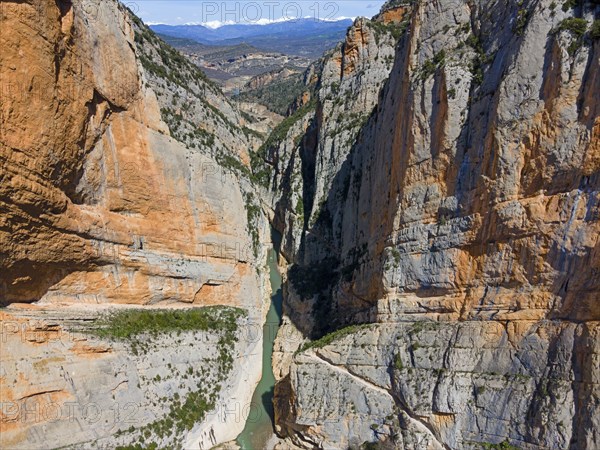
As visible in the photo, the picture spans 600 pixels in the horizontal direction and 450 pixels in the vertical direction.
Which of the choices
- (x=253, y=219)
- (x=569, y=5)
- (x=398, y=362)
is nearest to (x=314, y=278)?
(x=253, y=219)

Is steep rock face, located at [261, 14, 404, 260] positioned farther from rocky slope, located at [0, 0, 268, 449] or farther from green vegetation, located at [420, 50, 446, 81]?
green vegetation, located at [420, 50, 446, 81]

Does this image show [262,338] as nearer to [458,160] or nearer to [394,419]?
[394,419]

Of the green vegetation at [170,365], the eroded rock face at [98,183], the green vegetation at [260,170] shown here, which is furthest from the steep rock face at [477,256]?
the green vegetation at [260,170]

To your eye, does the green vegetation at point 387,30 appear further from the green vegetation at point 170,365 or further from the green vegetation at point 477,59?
the green vegetation at point 170,365

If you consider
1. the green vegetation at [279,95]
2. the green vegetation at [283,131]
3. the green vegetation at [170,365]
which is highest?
the green vegetation at [279,95]

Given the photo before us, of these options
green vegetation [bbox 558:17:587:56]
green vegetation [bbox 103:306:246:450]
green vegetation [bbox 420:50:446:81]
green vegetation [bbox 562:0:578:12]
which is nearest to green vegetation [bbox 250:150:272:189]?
green vegetation [bbox 103:306:246:450]

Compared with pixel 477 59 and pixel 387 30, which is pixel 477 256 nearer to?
pixel 477 59
